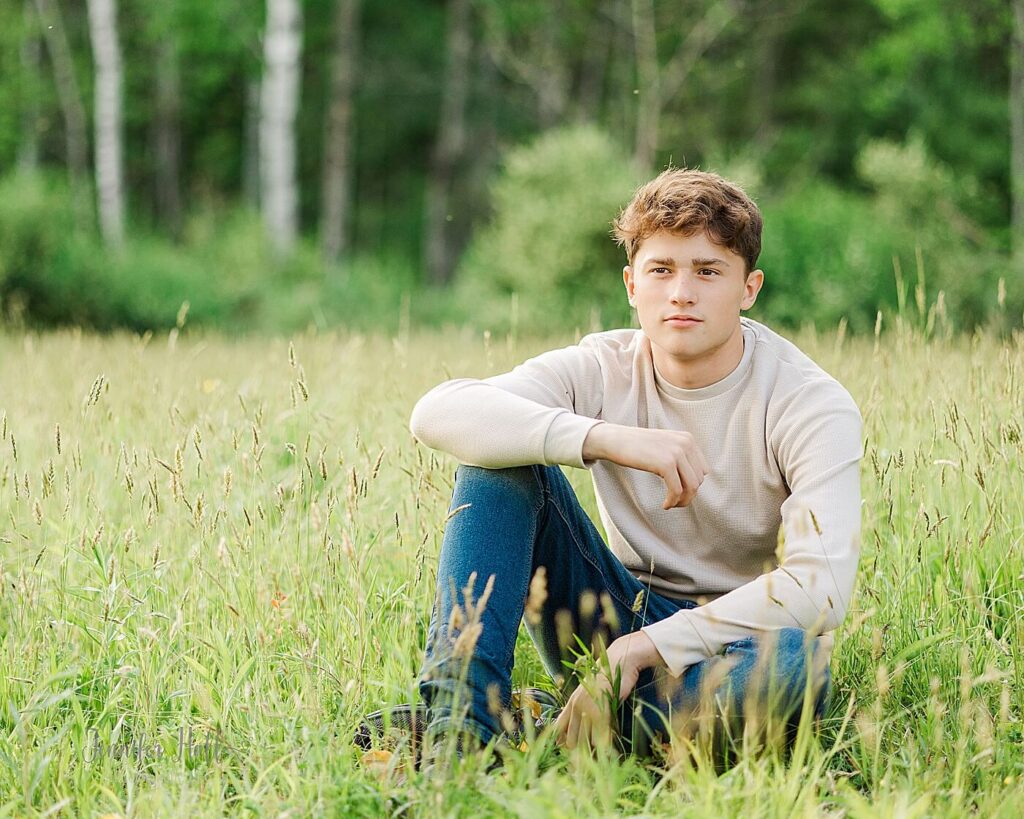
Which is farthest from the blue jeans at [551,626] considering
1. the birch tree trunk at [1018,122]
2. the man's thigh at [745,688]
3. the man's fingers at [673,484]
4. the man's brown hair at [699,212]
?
the birch tree trunk at [1018,122]

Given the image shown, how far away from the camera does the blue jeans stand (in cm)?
213

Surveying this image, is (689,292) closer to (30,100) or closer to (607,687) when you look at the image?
(607,687)

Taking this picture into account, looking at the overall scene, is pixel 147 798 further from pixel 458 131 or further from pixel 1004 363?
pixel 458 131

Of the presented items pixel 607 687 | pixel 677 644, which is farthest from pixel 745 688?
pixel 607 687

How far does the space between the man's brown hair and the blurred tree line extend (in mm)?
1215

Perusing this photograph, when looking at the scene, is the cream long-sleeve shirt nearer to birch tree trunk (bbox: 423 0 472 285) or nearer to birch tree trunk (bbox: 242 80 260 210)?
birch tree trunk (bbox: 423 0 472 285)

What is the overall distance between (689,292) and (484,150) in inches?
860

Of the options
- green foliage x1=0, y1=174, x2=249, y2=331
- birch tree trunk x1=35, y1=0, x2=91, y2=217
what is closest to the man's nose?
green foliage x1=0, y1=174, x2=249, y2=331

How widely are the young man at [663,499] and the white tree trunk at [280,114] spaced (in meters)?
12.9

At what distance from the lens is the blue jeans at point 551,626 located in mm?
2131

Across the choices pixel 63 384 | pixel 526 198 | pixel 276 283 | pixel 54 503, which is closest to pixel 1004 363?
pixel 54 503

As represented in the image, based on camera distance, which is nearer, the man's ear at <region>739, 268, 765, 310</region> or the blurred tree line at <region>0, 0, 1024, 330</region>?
the man's ear at <region>739, 268, 765, 310</region>

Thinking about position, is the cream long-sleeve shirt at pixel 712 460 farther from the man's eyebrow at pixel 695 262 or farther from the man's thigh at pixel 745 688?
the man's eyebrow at pixel 695 262

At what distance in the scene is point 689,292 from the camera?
2.53 m
